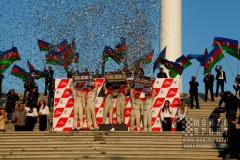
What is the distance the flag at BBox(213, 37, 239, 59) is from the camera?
30875mm

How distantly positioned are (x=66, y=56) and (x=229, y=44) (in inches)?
318

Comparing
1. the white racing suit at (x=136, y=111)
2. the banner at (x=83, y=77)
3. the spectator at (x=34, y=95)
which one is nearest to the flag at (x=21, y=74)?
the spectator at (x=34, y=95)

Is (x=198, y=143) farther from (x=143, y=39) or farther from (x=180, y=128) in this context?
(x=143, y=39)

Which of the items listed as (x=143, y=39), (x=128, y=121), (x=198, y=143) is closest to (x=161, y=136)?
(x=198, y=143)

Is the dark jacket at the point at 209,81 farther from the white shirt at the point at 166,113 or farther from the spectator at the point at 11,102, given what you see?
the spectator at the point at 11,102

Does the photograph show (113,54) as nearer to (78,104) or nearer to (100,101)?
(100,101)

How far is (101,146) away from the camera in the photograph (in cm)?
2661

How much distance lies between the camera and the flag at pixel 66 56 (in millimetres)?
35281

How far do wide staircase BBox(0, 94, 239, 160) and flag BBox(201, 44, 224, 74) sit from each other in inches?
171

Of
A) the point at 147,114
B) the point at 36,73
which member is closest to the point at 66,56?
the point at 36,73

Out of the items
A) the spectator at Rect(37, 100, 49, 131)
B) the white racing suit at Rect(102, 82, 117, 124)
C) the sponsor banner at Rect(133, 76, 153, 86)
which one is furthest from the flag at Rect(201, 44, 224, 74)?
the spectator at Rect(37, 100, 49, 131)

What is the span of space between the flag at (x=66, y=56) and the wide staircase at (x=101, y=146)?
7.02 m

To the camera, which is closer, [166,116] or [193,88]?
[166,116]

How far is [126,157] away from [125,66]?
13.6m
